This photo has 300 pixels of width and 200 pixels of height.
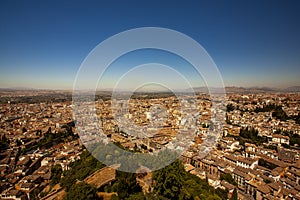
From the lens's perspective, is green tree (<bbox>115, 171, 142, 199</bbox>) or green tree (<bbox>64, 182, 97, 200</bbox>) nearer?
green tree (<bbox>64, 182, 97, 200</bbox>)

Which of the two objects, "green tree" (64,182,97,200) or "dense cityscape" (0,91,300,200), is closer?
"green tree" (64,182,97,200)

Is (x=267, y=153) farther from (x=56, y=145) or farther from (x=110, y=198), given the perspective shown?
(x=56, y=145)

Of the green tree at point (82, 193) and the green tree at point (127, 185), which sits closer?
the green tree at point (82, 193)

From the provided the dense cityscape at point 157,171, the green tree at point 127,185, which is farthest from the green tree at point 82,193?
the green tree at point 127,185

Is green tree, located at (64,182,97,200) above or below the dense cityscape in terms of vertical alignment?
above

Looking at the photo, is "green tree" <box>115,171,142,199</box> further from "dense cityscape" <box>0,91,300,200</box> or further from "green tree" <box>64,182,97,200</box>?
"green tree" <box>64,182,97,200</box>

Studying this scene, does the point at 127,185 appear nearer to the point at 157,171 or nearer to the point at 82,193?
the point at 157,171

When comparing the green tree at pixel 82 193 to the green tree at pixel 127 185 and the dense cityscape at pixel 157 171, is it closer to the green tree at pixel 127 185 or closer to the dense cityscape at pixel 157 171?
the dense cityscape at pixel 157 171

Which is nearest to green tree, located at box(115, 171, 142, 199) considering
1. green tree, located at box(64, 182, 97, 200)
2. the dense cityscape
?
the dense cityscape
